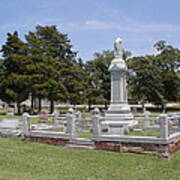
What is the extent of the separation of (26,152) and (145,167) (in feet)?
14.1

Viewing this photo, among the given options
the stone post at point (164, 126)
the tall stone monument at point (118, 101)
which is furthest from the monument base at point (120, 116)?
the stone post at point (164, 126)

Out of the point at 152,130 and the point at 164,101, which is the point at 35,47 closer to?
the point at 164,101

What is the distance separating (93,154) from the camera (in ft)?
30.2

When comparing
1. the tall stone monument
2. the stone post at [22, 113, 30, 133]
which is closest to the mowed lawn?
the stone post at [22, 113, 30, 133]

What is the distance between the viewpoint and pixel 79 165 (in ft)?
25.7

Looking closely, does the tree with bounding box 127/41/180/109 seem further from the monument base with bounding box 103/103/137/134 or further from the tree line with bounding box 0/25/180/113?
the monument base with bounding box 103/103/137/134

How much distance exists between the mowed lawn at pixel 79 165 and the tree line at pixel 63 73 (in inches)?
1083

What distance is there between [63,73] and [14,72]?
706cm

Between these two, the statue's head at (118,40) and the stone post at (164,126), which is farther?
the statue's head at (118,40)

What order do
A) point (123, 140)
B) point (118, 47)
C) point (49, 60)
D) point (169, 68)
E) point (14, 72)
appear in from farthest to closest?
point (169, 68) → point (14, 72) → point (49, 60) → point (118, 47) → point (123, 140)

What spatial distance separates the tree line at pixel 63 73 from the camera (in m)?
37.9

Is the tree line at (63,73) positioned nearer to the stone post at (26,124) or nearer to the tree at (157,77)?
the tree at (157,77)

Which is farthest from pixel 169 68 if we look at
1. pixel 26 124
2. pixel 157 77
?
pixel 26 124

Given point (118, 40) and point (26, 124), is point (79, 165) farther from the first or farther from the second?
point (118, 40)
